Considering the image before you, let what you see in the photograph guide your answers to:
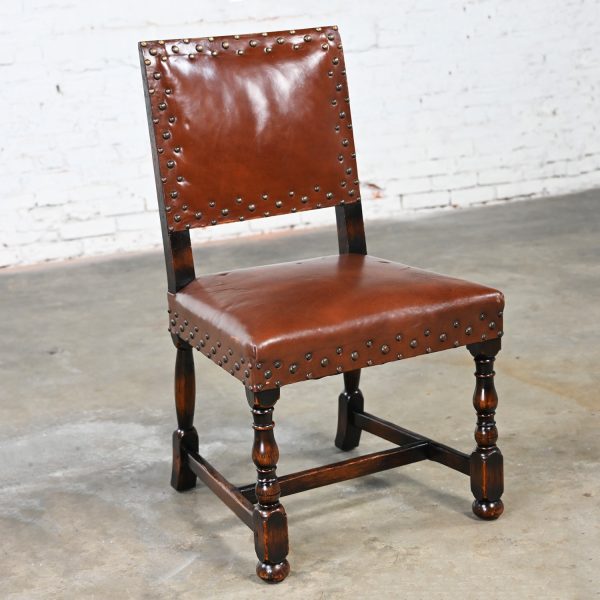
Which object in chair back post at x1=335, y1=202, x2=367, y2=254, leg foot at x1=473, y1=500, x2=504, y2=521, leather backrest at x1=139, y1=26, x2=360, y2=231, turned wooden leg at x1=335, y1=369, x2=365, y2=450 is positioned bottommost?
leg foot at x1=473, y1=500, x2=504, y2=521

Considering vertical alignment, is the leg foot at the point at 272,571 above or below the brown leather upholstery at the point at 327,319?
below

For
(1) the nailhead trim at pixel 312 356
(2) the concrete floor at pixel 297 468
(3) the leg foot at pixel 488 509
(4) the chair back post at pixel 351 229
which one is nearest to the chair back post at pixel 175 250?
(1) the nailhead trim at pixel 312 356

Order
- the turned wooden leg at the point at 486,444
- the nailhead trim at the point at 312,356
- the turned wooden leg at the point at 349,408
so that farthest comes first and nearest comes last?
the turned wooden leg at the point at 349,408 → the turned wooden leg at the point at 486,444 → the nailhead trim at the point at 312,356

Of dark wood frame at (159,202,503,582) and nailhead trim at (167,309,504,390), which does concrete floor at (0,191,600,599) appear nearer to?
dark wood frame at (159,202,503,582)

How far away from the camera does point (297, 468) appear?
2.38 m

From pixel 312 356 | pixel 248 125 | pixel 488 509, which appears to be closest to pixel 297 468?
pixel 488 509

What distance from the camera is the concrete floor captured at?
1.88 m

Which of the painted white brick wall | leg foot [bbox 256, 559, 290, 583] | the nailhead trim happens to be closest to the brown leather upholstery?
the nailhead trim

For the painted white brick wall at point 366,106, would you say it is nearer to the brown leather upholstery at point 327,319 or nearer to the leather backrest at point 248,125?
the leather backrest at point 248,125

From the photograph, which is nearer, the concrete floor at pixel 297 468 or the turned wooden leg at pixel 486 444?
the concrete floor at pixel 297 468

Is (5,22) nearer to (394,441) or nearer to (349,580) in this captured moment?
(394,441)

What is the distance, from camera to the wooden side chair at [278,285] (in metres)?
1.84

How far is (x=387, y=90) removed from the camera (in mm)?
5461

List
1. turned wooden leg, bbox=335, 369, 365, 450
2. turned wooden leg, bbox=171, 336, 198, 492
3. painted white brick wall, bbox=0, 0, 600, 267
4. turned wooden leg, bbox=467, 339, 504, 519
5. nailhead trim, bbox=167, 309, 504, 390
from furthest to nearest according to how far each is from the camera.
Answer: painted white brick wall, bbox=0, 0, 600, 267 < turned wooden leg, bbox=335, 369, 365, 450 < turned wooden leg, bbox=171, 336, 198, 492 < turned wooden leg, bbox=467, 339, 504, 519 < nailhead trim, bbox=167, 309, 504, 390
